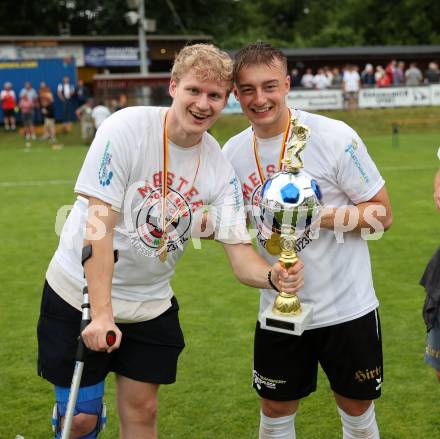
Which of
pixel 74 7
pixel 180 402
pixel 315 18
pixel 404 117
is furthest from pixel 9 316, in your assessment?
pixel 315 18

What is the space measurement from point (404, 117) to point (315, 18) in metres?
39.0

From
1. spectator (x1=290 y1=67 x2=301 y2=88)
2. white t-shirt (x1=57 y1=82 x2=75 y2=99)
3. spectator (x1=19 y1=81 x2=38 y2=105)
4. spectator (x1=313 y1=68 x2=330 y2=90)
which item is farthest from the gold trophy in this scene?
spectator (x1=290 y1=67 x2=301 y2=88)

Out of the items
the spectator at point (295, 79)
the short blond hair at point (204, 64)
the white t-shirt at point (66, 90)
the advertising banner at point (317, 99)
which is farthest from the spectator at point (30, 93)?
the short blond hair at point (204, 64)

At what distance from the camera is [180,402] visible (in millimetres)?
5078

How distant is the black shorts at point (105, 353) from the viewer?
3492mm

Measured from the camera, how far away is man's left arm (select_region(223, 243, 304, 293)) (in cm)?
319

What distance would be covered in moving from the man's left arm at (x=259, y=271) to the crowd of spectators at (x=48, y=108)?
19.2 metres

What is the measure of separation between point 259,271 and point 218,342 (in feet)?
9.06

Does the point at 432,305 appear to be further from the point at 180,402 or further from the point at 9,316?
the point at 9,316

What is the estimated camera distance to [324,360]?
12.3 ft

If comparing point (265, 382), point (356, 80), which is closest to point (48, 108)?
point (356, 80)

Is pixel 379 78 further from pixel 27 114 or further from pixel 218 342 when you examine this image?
pixel 218 342

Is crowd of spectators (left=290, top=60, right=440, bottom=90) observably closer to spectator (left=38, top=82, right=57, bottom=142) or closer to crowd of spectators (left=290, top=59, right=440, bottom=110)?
crowd of spectators (left=290, top=59, right=440, bottom=110)

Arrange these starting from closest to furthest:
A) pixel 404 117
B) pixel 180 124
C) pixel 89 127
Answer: pixel 180 124 < pixel 89 127 < pixel 404 117
